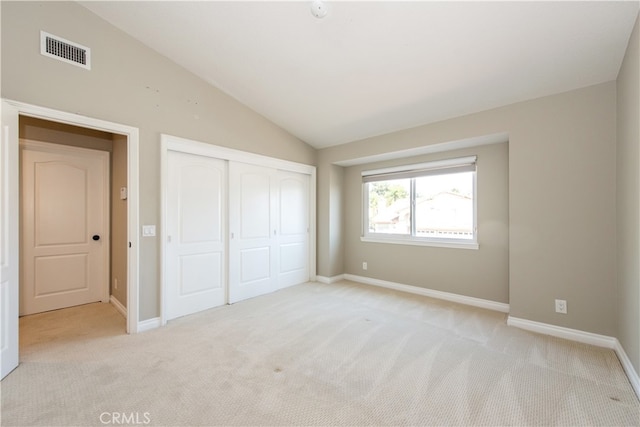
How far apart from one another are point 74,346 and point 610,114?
17.5 feet

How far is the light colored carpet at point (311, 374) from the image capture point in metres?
1.70

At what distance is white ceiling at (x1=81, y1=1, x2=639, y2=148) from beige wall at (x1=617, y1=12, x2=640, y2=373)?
0.28 m

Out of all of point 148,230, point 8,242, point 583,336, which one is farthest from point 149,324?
point 583,336

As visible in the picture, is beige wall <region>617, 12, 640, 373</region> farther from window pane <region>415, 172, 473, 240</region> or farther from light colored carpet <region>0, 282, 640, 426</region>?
window pane <region>415, 172, 473, 240</region>

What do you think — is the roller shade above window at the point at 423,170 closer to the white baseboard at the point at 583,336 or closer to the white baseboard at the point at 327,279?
the white baseboard at the point at 327,279

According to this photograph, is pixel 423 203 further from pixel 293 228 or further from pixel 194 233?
pixel 194 233

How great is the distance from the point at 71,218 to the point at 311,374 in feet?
12.2

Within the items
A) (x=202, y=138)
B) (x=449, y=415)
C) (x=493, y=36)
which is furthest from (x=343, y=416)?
(x=202, y=138)

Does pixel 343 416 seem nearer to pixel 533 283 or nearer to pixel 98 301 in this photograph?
pixel 533 283

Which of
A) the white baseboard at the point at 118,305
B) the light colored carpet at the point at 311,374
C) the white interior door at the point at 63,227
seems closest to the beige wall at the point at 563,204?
the light colored carpet at the point at 311,374

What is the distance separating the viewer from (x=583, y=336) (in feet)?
8.65

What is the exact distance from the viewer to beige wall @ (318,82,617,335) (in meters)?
2.55
